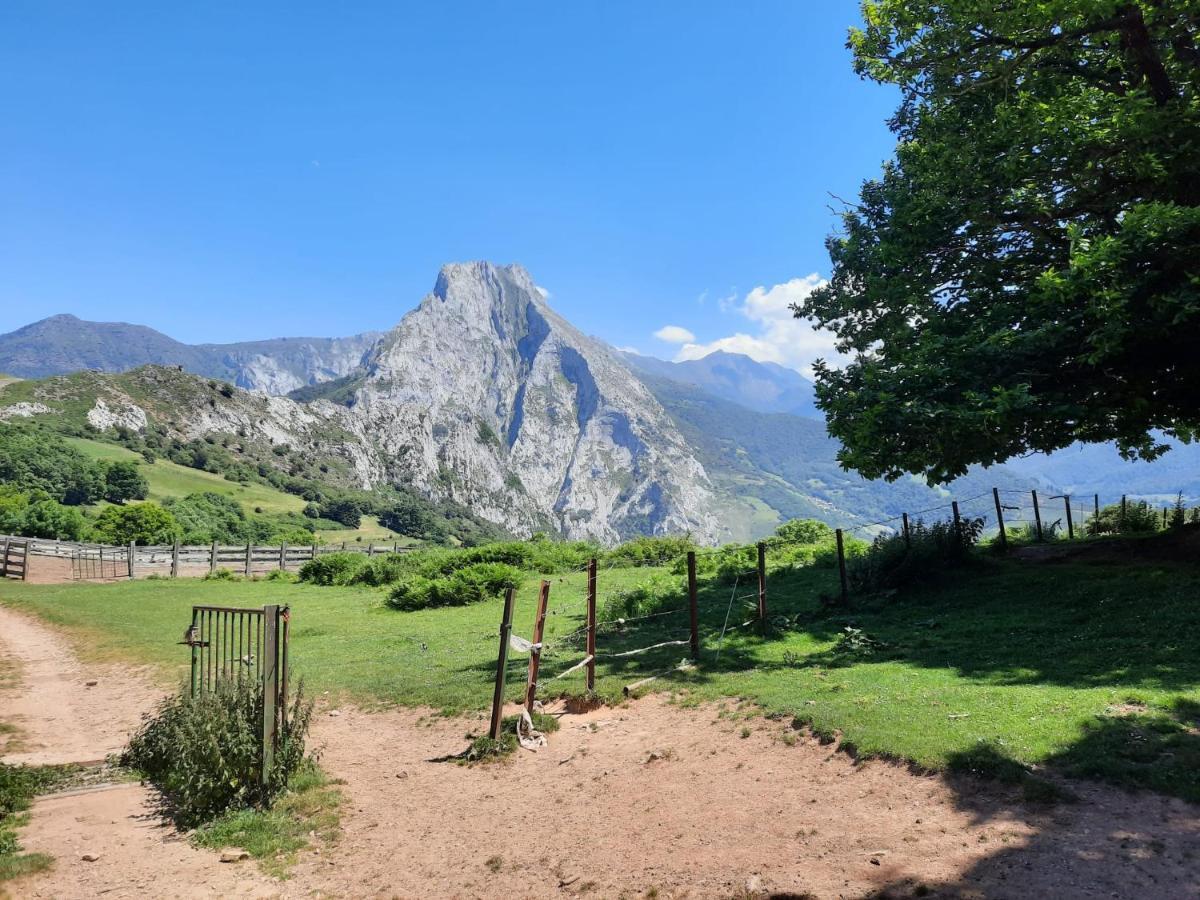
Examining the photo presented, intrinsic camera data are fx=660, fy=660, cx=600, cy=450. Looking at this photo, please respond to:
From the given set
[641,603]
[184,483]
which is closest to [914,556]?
[641,603]

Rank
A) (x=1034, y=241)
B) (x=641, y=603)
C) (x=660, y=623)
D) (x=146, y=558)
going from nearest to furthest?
(x=1034, y=241)
(x=660, y=623)
(x=641, y=603)
(x=146, y=558)

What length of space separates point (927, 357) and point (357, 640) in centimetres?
1689

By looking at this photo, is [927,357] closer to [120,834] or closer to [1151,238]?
[1151,238]

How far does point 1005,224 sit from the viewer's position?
615 inches

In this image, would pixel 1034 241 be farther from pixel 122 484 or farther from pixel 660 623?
pixel 122 484

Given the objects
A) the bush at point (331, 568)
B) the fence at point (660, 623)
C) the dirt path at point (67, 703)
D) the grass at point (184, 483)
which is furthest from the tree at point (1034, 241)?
the grass at point (184, 483)

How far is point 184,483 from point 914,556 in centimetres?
15187

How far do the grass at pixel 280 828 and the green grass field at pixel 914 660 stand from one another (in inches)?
146

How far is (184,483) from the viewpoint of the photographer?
450ft

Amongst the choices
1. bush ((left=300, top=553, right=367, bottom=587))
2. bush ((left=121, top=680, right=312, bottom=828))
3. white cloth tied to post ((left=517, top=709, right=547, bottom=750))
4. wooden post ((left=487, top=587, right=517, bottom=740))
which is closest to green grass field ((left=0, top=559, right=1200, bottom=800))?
white cloth tied to post ((left=517, top=709, right=547, bottom=750))

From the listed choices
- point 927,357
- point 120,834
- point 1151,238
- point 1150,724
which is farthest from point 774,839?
point 1151,238

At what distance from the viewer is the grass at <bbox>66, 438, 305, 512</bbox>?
127375mm

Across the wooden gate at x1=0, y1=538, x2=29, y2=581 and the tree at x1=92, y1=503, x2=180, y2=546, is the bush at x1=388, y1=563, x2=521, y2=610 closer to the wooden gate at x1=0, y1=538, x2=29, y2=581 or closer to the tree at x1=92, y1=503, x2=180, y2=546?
the wooden gate at x1=0, y1=538, x2=29, y2=581

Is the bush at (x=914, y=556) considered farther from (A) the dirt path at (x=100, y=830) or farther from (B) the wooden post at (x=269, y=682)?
(A) the dirt path at (x=100, y=830)
